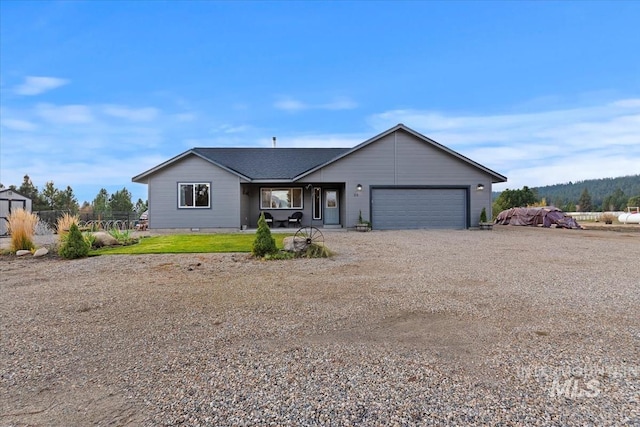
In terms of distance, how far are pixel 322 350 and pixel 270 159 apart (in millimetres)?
16983

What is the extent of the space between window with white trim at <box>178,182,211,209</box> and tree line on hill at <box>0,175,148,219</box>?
20.4m

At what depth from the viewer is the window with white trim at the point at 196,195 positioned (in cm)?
1602

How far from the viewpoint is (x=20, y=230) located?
959 cm

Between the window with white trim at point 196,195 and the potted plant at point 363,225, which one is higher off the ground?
the window with white trim at point 196,195

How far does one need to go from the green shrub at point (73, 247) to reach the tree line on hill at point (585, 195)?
1304 inches

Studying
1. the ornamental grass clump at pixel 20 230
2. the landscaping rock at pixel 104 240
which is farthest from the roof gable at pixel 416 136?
the ornamental grass clump at pixel 20 230

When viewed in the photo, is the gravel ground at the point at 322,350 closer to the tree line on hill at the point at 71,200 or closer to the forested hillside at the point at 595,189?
the tree line on hill at the point at 71,200

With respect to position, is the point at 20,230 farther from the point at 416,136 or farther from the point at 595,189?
the point at 595,189

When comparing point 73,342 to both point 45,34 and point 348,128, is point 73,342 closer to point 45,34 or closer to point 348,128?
point 45,34

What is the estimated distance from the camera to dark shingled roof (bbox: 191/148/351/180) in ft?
56.3

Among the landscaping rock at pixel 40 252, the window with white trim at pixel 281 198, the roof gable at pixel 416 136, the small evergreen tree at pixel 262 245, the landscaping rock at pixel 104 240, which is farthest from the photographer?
the window with white trim at pixel 281 198

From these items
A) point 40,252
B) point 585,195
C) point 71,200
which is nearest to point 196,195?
point 40,252

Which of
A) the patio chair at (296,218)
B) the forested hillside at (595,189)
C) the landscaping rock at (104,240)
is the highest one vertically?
the forested hillside at (595,189)

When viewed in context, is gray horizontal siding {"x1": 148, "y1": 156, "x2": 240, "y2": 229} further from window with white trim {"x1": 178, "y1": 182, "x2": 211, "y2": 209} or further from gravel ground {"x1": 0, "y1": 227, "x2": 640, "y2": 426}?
gravel ground {"x1": 0, "y1": 227, "x2": 640, "y2": 426}
